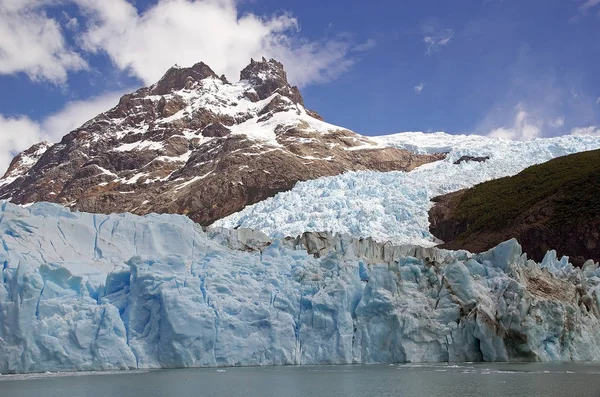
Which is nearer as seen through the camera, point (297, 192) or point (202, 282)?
point (202, 282)

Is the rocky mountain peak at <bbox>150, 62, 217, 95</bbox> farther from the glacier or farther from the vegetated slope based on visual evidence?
the glacier

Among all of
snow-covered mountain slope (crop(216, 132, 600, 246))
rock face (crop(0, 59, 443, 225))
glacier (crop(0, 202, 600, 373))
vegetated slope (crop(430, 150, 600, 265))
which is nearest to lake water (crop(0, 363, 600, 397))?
glacier (crop(0, 202, 600, 373))

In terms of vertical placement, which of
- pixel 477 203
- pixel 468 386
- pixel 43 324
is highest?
pixel 477 203

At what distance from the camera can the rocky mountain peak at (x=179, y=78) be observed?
149 metres

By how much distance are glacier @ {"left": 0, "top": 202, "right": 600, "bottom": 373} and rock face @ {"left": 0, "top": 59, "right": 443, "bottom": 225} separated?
60461 mm

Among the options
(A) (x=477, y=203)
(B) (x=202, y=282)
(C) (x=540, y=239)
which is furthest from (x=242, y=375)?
(A) (x=477, y=203)

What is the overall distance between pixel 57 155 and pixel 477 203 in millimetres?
106180

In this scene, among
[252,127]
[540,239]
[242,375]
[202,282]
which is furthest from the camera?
[252,127]

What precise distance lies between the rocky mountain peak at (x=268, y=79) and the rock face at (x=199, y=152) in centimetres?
27

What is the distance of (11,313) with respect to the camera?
61.8 ft

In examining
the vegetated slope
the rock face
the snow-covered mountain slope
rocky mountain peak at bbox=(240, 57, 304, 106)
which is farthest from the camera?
rocky mountain peak at bbox=(240, 57, 304, 106)

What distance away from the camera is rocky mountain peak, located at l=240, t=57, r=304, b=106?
14575 centimetres

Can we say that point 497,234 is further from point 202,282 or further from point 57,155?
point 57,155

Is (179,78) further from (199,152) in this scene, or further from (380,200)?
(380,200)
